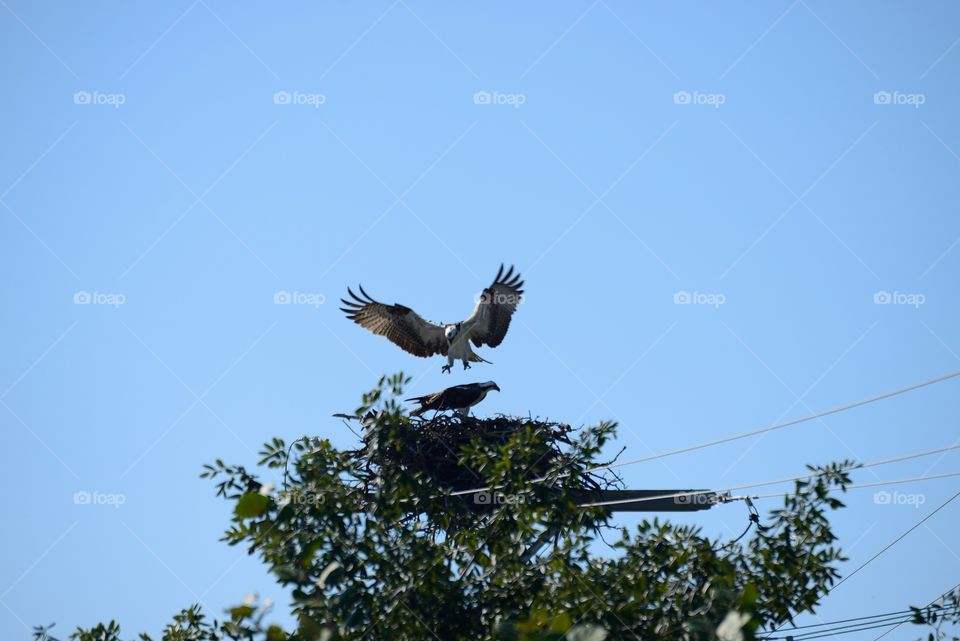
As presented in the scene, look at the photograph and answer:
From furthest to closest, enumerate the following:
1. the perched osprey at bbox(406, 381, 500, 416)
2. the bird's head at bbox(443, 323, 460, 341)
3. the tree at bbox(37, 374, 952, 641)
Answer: the bird's head at bbox(443, 323, 460, 341) → the perched osprey at bbox(406, 381, 500, 416) → the tree at bbox(37, 374, 952, 641)

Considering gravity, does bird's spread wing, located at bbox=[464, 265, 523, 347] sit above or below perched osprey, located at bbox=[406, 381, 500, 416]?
above

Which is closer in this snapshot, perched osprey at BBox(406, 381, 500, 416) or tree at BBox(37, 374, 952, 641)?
tree at BBox(37, 374, 952, 641)

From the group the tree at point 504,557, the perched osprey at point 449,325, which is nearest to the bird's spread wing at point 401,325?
the perched osprey at point 449,325

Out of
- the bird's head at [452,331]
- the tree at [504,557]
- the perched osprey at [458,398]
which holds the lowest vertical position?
the tree at [504,557]

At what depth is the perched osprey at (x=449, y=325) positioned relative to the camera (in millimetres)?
14953

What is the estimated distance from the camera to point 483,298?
14.9 m

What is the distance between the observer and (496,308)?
49.3 ft

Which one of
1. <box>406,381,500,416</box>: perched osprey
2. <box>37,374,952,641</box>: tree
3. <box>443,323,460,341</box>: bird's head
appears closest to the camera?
<box>37,374,952,641</box>: tree

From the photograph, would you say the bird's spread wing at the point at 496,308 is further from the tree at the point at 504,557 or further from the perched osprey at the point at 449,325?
the tree at the point at 504,557

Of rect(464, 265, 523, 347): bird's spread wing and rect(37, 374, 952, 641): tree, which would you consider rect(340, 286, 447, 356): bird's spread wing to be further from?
rect(37, 374, 952, 641): tree

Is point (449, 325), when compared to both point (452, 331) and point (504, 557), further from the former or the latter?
point (504, 557)

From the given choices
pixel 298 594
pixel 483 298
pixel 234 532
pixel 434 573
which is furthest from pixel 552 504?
pixel 483 298

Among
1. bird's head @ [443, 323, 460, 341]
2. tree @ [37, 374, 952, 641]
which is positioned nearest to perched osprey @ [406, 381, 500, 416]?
bird's head @ [443, 323, 460, 341]

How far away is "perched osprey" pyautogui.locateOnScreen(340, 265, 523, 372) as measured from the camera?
15.0 metres
